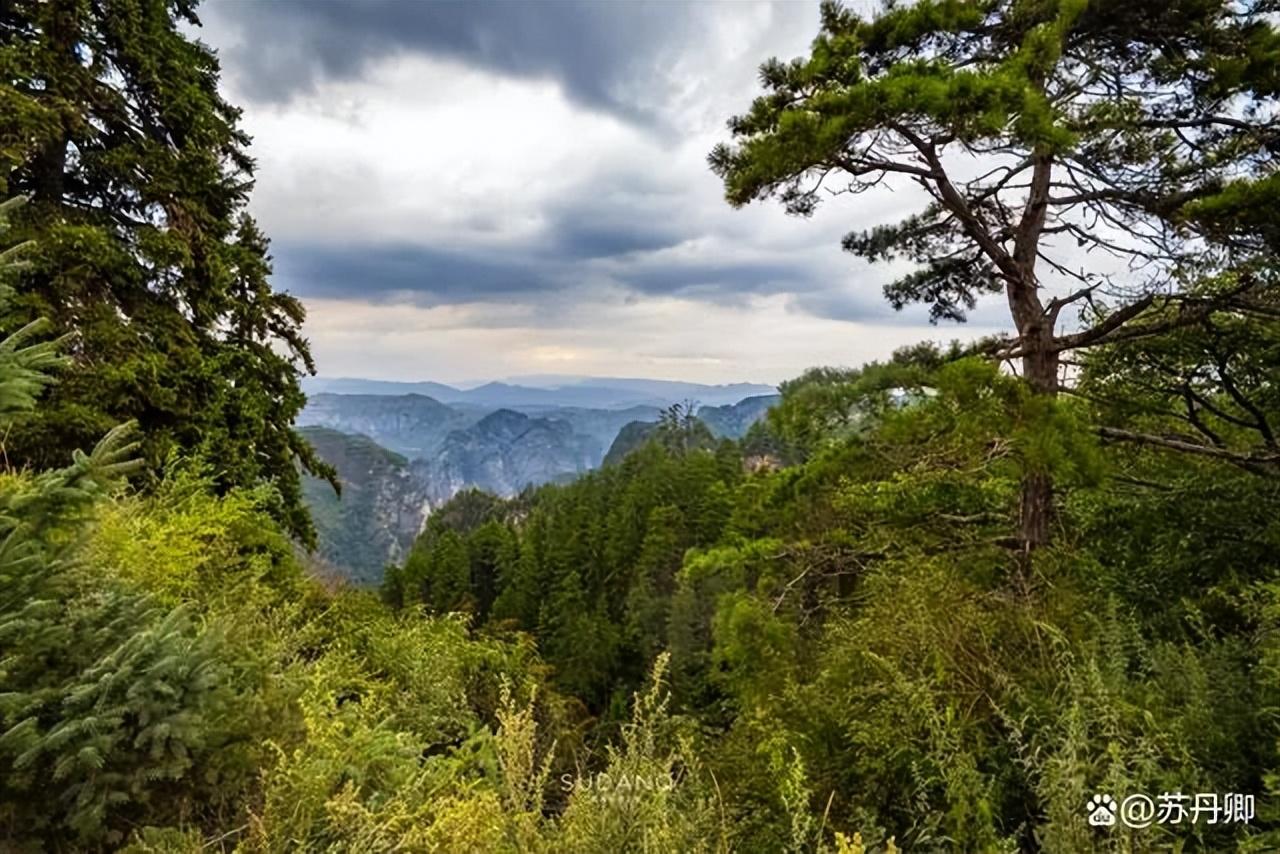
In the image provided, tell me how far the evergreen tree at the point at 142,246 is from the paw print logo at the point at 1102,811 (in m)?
8.76

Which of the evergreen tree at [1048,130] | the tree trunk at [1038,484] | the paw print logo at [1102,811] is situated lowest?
the paw print logo at [1102,811]

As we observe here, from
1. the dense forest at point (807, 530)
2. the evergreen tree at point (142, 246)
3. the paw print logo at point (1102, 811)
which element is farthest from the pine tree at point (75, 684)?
the evergreen tree at point (142, 246)

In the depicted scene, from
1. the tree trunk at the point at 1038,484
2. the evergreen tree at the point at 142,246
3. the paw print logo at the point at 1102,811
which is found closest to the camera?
the paw print logo at the point at 1102,811

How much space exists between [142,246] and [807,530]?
9.50 meters

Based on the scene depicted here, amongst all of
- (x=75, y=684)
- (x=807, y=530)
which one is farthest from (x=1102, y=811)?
(x=807, y=530)

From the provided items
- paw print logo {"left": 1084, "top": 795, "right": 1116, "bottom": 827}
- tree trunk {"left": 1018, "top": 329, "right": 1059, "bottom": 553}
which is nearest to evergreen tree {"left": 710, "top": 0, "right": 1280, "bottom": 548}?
tree trunk {"left": 1018, "top": 329, "right": 1059, "bottom": 553}

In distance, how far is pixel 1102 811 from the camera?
8.51 feet

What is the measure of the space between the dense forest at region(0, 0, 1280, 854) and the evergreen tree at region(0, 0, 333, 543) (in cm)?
Result: 5

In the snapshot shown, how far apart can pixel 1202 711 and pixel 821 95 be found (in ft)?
14.0

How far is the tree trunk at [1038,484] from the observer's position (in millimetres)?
5543

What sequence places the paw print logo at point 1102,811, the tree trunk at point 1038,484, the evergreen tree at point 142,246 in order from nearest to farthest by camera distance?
the paw print logo at point 1102,811 → the tree trunk at point 1038,484 → the evergreen tree at point 142,246

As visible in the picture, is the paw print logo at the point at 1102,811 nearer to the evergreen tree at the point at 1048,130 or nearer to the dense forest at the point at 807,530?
the dense forest at the point at 807,530

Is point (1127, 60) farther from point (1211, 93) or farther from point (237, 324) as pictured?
point (237, 324)

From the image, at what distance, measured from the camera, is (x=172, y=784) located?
9.62 feet
